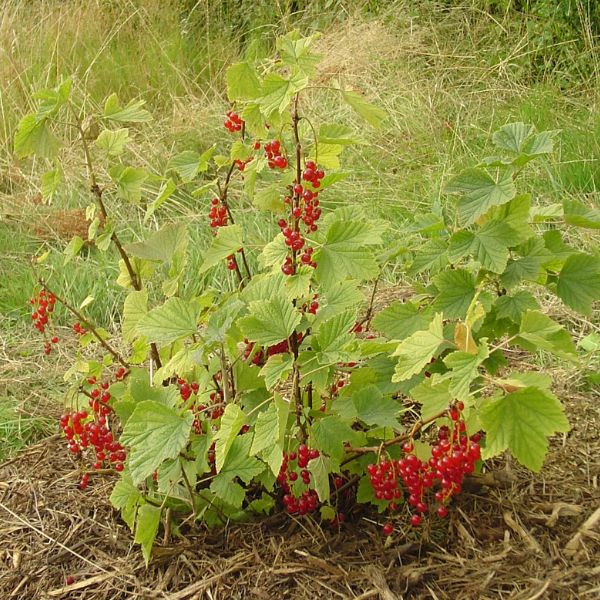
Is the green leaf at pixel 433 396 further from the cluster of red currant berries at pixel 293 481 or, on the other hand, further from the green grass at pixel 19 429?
the green grass at pixel 19 429

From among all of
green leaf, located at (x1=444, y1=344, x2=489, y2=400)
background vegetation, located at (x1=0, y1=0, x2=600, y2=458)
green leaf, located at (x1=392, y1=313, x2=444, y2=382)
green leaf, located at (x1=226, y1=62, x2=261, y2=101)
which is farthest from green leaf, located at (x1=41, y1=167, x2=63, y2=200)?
background vegetation, located at (x1=0, y1=0, x2=600, y2=458)

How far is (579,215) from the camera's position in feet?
6.22

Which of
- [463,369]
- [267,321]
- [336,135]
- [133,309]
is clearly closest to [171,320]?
[267,321]

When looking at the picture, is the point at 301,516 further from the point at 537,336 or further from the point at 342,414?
the point at 537,336

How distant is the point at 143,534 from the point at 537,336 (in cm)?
93

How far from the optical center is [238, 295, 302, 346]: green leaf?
171 cm

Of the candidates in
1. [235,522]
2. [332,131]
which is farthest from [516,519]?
[332,131]

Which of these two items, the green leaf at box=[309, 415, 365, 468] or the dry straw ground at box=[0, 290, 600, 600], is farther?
the dry straw ground at box=[0, 290, 600, 600]

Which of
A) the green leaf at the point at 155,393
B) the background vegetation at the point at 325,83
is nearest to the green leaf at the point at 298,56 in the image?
the green leaf at the point at 155,393

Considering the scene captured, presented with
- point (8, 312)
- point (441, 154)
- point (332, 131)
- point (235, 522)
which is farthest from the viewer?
point (441, 154)

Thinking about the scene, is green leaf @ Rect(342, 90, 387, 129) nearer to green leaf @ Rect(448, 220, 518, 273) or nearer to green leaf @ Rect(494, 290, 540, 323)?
green leaf @ Rect(448, 220, 518, 273)

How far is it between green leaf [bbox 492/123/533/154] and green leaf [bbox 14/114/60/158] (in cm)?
100

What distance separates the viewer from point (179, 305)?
5.87 ft

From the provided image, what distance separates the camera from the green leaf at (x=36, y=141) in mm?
1967
